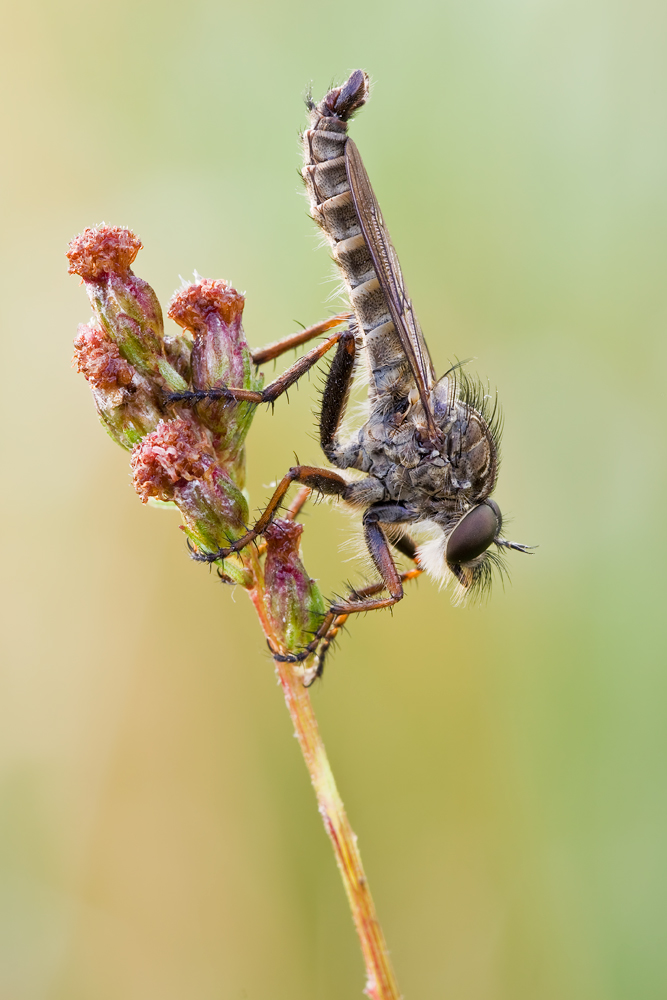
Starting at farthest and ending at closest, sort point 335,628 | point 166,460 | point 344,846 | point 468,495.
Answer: point 468,495, point 335,628, point 166,460, point 344,846

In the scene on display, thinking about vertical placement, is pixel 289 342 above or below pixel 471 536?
above

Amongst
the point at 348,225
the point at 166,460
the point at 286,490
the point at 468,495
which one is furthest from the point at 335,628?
the point at 348,225

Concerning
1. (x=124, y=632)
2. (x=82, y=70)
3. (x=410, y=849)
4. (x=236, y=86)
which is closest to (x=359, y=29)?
(x=236, y=86)

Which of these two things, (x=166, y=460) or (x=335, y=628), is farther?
(x=335, y=628)

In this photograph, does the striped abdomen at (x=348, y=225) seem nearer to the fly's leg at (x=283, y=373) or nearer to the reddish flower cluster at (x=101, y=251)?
the fly's leg at (x=283, y=373)

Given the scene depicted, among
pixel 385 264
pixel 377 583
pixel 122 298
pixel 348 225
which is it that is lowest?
pixel 377 583

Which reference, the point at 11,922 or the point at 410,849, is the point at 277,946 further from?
the point at 11,922

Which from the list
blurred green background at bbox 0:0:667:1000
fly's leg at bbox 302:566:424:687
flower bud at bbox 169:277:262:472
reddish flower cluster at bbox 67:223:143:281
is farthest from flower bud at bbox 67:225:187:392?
blurred green background at bbox 0:0:667:1000

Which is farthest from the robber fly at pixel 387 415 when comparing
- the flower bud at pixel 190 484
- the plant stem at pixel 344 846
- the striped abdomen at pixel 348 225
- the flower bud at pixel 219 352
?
the plant stem at pixel 344 846

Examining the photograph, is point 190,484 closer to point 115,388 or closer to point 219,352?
point 115,388
